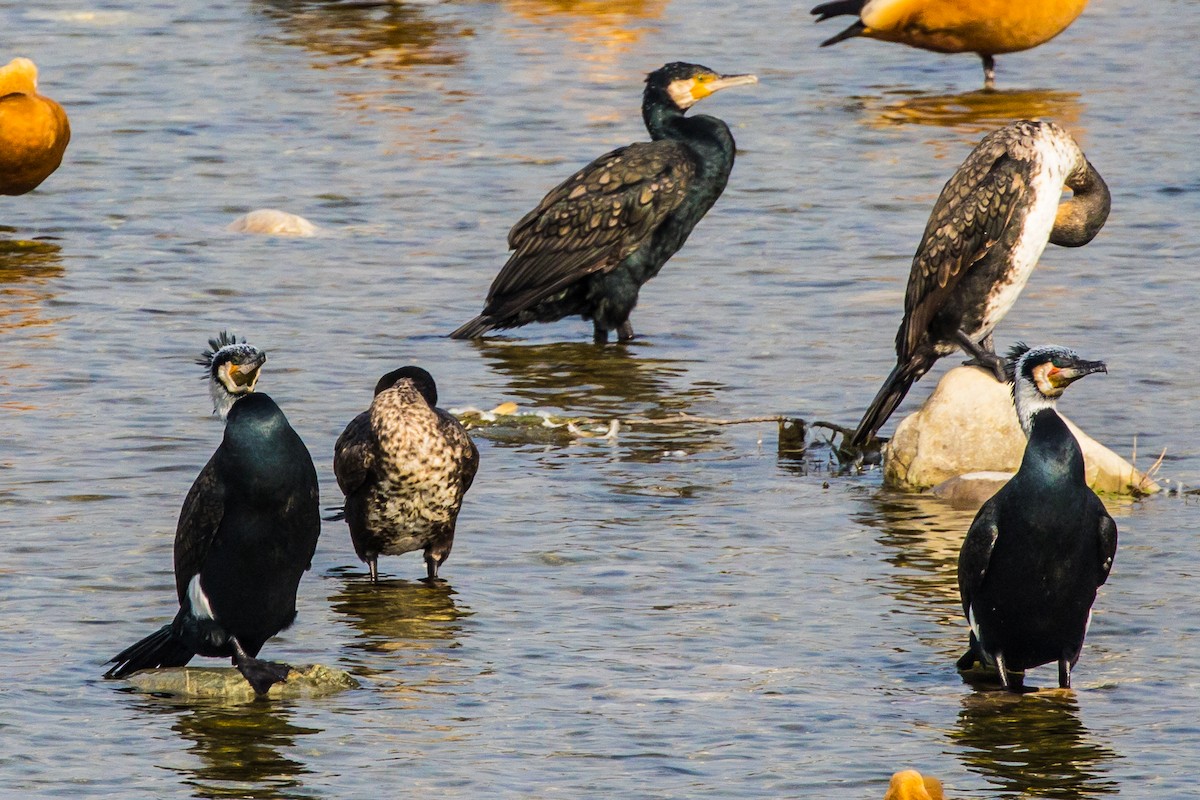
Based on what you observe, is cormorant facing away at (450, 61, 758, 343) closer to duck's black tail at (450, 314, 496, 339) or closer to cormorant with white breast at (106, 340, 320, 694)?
duck's black tail at (450, 314, 496, 339)

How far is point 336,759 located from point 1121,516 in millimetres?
3849

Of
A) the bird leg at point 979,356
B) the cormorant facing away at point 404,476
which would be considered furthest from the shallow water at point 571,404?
the bird leg at point 979,356

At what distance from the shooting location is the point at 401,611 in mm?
8109

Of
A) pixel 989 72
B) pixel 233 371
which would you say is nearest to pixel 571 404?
pixel 233 371

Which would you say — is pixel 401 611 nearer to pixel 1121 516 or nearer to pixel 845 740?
pixel 845 740

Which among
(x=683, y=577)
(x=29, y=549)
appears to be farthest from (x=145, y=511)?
(x=683, y=577)

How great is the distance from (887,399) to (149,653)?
4.21 metres

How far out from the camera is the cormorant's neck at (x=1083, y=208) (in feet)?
36.2

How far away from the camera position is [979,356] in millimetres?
10195

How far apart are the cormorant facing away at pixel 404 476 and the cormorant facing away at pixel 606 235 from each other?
415 cm

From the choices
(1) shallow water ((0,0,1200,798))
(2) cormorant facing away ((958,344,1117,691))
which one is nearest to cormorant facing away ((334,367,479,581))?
(1) shallow water ((0,0,1200,798))

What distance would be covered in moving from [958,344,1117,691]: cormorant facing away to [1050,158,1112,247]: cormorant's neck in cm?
403

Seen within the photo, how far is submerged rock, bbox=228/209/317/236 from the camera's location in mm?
14727

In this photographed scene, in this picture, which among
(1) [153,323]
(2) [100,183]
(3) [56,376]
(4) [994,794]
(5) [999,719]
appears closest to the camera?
(4) [994,794]
